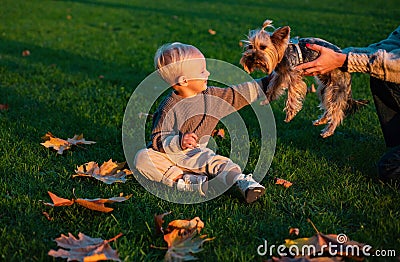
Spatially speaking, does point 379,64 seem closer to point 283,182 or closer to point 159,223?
point 283,182

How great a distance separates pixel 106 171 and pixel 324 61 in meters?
1.91

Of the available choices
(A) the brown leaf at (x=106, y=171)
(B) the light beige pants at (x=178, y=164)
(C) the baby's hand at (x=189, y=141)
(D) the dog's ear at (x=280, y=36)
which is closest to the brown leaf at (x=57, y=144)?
(A) the brown leaf at (x=106, y=171)

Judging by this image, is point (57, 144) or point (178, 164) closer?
point (178, 164)

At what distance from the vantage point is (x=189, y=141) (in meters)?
3.53

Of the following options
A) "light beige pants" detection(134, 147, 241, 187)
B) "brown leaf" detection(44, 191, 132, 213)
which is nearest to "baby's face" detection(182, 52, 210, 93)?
"light beige pants" detection(134, 147, 241, 187)

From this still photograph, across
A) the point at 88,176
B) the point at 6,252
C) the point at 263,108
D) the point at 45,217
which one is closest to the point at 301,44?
the point at 263,108

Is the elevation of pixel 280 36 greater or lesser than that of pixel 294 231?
greater

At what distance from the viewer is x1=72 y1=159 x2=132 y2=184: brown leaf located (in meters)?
3.67

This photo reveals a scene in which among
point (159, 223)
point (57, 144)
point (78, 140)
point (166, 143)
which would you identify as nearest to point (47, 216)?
point (159, 223)

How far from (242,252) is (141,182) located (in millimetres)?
1273

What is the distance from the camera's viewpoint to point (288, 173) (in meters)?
3.83

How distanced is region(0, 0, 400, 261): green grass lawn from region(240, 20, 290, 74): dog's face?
945 mm

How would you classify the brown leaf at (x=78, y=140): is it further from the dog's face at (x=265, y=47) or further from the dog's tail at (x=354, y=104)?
the dog's tail at (x=354, y=104)

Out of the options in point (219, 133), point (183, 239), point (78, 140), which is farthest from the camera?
point (219, 133)
